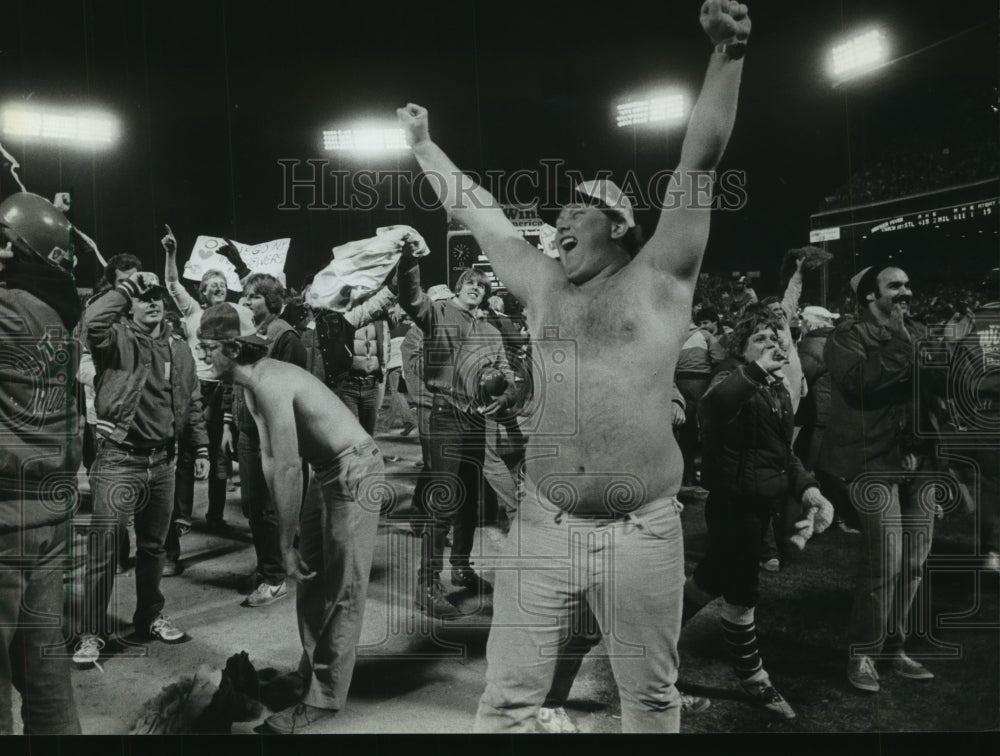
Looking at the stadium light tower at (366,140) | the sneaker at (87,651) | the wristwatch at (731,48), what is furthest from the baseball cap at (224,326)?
the wristwatch at (731,48)

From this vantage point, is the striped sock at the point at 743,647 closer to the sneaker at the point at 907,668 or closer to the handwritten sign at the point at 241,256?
the sneaker at the point at 907,668

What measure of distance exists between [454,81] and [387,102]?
1.12ft

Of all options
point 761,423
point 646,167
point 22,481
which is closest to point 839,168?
point 646,167

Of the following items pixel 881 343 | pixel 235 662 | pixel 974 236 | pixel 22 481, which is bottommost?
pixel 235 662

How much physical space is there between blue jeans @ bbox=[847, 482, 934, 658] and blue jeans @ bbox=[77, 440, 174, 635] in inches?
126

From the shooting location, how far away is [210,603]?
133 inches

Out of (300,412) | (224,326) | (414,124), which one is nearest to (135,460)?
(224,326)

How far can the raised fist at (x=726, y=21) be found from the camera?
8.84ft

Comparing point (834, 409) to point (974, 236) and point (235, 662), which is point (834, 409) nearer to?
point (974, 236)

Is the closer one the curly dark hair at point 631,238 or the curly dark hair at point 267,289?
the curly dark hair at point 631,238

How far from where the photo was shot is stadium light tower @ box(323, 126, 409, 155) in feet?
11.0

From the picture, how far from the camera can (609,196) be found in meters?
3.06

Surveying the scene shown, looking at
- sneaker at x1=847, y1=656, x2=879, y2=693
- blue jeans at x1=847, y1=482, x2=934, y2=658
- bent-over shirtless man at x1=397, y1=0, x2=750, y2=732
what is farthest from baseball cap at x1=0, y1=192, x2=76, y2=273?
sneaker at x1=847, y1=656, x2=879, y2=693

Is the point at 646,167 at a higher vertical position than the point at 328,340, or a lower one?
higher
